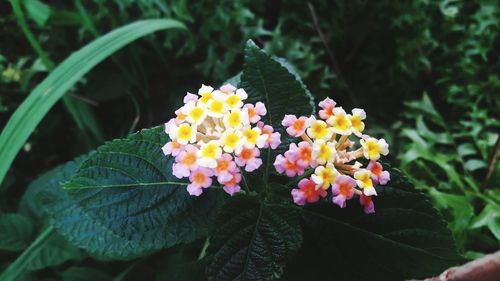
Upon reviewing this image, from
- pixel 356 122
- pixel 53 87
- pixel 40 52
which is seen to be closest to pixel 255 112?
pixel 356 122

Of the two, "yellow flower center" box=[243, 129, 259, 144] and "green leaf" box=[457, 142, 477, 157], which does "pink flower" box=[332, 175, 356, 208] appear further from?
"green leaf" box=[457, 142, 477, 157]

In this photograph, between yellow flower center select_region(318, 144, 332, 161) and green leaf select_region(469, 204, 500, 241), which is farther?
green leaf select_region(469, 204, 500, 241)

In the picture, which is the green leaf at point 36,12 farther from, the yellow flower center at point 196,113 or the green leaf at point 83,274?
the yellow flower center at point 196,113

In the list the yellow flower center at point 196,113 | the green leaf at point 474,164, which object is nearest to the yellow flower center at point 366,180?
the yellow flower center at point 196,113

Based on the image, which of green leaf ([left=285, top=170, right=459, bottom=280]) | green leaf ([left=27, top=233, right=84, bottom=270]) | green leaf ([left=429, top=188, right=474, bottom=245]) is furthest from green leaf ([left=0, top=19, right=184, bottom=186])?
green leaf ([left=429, top=188, right=474, bottom=245])

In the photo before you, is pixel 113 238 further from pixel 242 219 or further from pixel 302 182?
pixel 302 182
